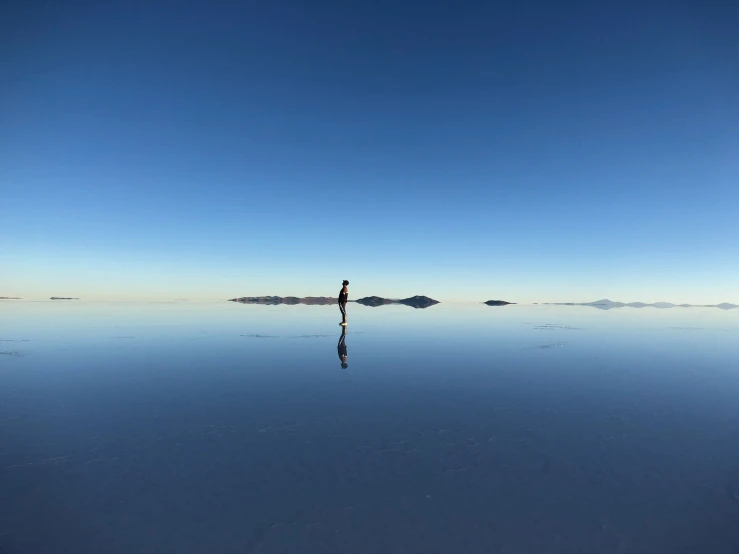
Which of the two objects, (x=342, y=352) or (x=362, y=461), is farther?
(x=342, y=352)

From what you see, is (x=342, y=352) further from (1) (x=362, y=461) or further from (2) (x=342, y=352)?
(1) (x=362, y=461)

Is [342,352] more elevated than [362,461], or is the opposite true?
[342,352]

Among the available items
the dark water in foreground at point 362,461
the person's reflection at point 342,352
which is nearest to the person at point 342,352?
the person's reflection at point 342,352

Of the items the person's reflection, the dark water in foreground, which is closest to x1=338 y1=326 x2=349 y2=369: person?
the person's reflection

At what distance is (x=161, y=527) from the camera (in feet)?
18.0

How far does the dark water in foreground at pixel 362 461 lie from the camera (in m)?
5.40

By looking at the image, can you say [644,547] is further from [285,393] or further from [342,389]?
[285,393]

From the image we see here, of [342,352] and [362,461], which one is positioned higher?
[342,352]

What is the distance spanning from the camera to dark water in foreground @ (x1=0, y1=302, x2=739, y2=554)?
213 inches

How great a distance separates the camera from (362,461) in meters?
7.57

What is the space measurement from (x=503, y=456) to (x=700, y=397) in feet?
34.1

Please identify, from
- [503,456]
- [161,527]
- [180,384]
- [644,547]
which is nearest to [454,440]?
[503,456]

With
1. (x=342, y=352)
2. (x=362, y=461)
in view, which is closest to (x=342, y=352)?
(x=342, y=352)

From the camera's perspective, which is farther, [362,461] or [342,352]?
[342,352]
